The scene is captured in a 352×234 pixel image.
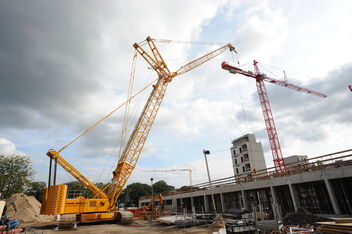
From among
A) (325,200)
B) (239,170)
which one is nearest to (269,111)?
(239,170)

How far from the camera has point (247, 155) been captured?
213 feet

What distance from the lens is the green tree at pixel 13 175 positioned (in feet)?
147

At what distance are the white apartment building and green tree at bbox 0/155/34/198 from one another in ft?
199

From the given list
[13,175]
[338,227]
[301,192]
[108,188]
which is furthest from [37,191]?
[338,227]

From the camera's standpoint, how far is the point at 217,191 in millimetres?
27906

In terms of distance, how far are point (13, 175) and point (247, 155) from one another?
6480cm

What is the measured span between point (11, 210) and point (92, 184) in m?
17.9

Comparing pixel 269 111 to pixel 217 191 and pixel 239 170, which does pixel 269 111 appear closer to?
pixel 239 170

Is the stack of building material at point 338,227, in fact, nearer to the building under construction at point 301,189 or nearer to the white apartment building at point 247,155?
the building under construction at point 301,189

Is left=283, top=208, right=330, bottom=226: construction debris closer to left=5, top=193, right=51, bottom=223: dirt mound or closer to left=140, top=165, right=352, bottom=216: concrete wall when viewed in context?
left=140, top=165, right=352, bottom=216: concrete wall

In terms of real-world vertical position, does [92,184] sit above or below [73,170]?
below

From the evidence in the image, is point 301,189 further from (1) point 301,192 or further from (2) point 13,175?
(2) point 13,175

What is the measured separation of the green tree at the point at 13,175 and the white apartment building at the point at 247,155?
60557mm

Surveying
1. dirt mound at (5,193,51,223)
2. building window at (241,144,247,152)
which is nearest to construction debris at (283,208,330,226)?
dirt mound at (5,193,51,223)
